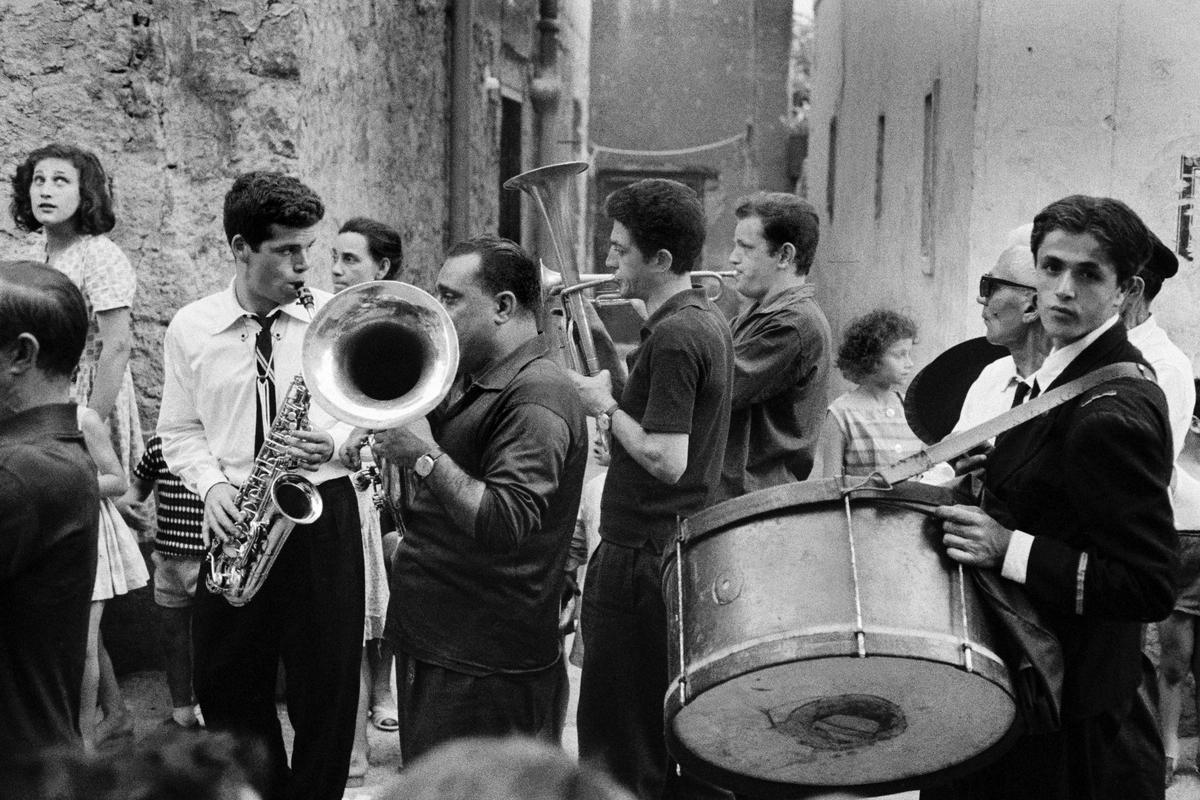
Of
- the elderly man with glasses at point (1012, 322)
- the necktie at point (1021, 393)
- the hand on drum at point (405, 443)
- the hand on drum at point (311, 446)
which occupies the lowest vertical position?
the hand on drum at point (311, 446)

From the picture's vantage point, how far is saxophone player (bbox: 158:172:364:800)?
13.6 feet

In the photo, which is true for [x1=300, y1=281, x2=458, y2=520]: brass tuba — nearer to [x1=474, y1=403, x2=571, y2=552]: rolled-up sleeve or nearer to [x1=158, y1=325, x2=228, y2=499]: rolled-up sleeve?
[x1=474, y1=403, x2=571, y2=552]: rolled-up sleeve

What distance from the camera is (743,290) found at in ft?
16.5

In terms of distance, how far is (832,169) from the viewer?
17.5 m

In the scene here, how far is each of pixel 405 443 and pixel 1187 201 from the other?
4604mm

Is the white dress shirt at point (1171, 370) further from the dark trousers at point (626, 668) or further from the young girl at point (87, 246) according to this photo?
the young girl at point (87, 246)

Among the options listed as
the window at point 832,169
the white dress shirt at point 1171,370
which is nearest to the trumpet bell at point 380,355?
the white dress shirt at point 1171,370

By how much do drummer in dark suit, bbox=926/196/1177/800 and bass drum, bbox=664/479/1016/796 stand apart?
4.5 inches

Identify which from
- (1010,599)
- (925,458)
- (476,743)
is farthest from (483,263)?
(476,743)

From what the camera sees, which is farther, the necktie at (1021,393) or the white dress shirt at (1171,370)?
the white dress shirt at (1171,370)

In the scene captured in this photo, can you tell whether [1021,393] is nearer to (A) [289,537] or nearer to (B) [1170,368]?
(B) [1170,368]

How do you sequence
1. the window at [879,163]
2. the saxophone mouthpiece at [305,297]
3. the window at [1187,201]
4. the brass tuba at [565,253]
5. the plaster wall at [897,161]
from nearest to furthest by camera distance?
1. the saxophone mouthpiece at [305,297]
2. the brass tuba at [565,253]
3. the window at [1187,201]
4. the plaster wall at [897,161]
5. the window at [879,163]

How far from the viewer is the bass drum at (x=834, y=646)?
9.13ft

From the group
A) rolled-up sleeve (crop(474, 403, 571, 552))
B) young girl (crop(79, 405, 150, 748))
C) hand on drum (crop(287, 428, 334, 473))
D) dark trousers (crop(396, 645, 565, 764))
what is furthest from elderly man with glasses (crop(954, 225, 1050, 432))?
young girl (crop(79, 405, 150, 748))
